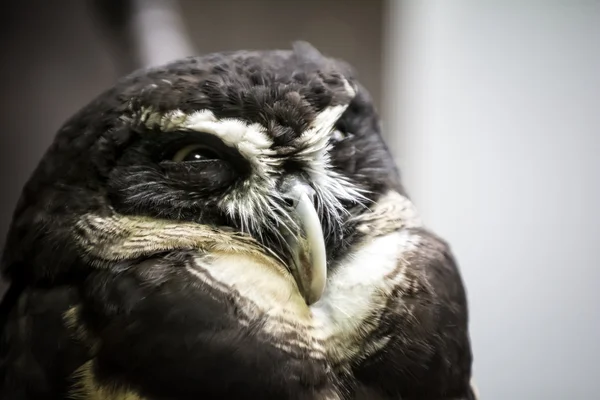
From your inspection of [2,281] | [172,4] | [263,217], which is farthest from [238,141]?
[172,4]

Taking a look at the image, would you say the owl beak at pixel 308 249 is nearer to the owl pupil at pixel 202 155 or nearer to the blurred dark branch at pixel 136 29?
the owl pupil at pixel 202 155

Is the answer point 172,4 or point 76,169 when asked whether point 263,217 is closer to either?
point 76,169

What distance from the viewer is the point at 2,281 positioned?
2.16 ft

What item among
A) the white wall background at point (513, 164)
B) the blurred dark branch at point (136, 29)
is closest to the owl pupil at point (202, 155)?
the blurred dark branch at point (136, 29)

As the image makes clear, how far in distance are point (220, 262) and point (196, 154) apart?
11cm

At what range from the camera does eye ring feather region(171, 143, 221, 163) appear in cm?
55

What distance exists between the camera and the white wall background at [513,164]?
872 mm

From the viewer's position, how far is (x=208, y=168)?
543mm

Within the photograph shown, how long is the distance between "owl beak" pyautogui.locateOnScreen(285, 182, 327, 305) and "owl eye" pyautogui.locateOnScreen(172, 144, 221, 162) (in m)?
0.08

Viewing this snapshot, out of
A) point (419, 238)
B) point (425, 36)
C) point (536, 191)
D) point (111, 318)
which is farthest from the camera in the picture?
point (425, 36)

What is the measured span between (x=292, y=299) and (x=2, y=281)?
36 centimetres

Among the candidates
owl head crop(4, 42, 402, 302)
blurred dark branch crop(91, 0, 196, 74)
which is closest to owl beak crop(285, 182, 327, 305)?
owl head crop(4, 42, 402, 302)

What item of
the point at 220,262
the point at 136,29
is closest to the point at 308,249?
the point at 220,262

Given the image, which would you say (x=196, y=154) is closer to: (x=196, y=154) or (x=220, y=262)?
(x=196, y=154)
